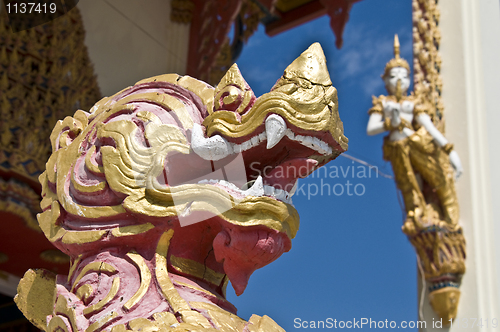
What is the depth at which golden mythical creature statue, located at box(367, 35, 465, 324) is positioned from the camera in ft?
11.3

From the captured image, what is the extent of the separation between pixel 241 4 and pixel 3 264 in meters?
1.77

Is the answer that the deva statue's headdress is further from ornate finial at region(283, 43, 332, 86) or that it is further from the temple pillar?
ornate finial at region(283, 43, 332, 86)

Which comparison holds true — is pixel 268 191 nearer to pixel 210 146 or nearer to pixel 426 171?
pixel 210 146

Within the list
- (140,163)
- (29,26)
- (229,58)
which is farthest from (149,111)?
(229,58)

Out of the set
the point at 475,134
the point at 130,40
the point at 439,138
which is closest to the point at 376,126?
the point at 439,138

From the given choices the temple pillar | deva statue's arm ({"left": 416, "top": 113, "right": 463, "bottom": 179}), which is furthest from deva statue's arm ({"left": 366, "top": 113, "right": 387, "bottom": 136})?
the temple pillar

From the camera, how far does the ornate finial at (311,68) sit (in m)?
0.86

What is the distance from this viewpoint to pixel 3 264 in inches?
81.7

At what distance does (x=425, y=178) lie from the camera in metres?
3.65

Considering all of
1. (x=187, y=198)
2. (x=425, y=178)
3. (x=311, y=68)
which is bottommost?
(x=187, y=198)

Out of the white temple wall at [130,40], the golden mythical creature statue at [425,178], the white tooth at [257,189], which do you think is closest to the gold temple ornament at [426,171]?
the golden mythical creature statue at [425,178]

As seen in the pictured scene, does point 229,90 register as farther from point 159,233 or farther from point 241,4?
point 241,4

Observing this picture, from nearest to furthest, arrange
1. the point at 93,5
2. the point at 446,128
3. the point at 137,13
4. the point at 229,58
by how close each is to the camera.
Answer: the point at 93,5 < the point at 137,13 < the point at 229,58 < the point at 446,128

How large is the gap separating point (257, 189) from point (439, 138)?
9.80 ft
